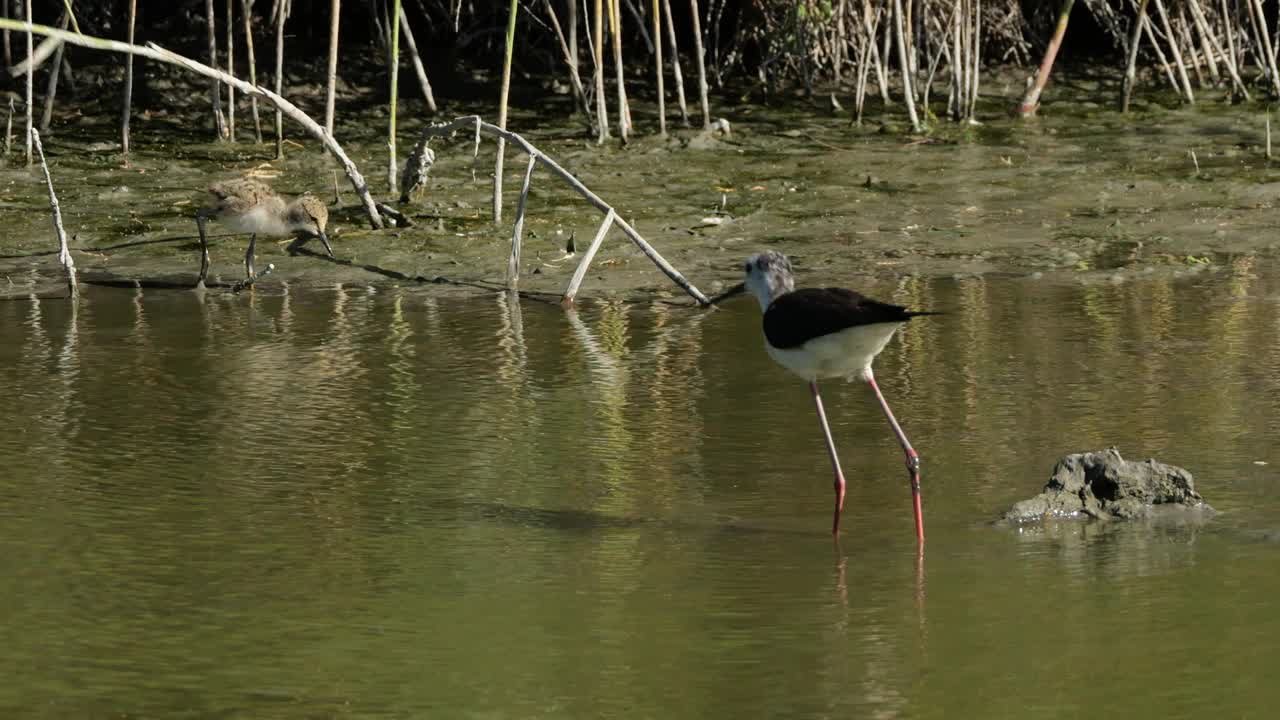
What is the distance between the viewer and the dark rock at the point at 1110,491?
5.84m

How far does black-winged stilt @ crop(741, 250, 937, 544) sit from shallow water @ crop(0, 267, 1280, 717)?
0.22 meters

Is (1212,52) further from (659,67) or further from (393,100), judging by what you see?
(393,100)

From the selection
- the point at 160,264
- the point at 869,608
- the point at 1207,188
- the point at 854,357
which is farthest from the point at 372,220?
the point at 869,608

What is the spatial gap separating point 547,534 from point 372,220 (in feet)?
20.7

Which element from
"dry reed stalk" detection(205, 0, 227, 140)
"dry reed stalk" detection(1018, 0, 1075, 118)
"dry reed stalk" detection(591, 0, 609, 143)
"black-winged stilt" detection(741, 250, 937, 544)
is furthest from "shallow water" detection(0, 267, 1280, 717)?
"dry reed stalk" detection(1018, 0, 1075, 118)

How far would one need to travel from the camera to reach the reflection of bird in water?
10.9 meters

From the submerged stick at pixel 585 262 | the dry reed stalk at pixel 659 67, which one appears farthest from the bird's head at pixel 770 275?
the dry reed stalk at pixel 659 67

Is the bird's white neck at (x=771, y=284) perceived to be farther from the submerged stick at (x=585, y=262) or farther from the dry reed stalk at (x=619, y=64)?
the dry reed stalk at (x=619, y=64)

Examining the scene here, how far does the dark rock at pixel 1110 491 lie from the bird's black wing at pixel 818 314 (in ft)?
2.60

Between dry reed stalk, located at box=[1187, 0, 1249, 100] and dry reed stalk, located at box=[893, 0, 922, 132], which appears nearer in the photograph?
dry reed stalk, located at box=[893, 0, 922, 132]

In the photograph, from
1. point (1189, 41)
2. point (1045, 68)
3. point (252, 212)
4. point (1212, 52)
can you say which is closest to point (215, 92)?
point (252, 212)

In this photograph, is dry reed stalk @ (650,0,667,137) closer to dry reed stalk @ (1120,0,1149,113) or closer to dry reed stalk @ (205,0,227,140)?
dry reed stalk @ (205,0,227,140)

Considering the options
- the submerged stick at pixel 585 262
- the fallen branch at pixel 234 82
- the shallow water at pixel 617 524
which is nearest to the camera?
the shallow water at pixel 617 524

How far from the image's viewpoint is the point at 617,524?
235 inches
